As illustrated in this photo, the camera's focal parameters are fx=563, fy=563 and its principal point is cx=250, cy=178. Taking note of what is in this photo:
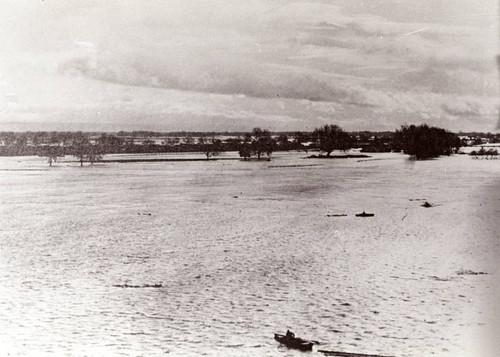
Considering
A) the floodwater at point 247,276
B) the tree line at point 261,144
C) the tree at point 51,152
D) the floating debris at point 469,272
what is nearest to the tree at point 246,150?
the tree line at point 261,144

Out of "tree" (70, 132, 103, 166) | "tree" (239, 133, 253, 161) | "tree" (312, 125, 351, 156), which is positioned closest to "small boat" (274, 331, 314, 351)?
"tree" (70, 132, 103, 166)

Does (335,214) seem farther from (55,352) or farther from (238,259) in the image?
(55,352)

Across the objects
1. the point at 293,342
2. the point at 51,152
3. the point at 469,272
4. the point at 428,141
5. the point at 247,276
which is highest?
the point at 428,141

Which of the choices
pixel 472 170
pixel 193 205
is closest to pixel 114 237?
pixel 193 205

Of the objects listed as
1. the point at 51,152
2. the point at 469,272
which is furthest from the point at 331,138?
the point at 469,272

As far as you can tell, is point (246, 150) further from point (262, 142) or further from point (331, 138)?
point (331, 138)

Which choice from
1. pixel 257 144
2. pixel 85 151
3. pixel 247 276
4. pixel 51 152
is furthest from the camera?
pixel 257 144

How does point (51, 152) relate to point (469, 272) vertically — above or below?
above

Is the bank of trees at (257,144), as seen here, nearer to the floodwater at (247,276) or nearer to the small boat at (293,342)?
the floodwater at (247,276)

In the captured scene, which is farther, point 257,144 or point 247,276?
point 257,144
